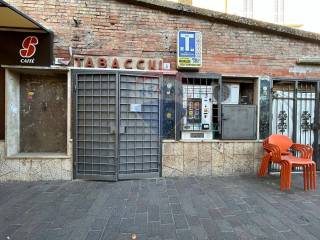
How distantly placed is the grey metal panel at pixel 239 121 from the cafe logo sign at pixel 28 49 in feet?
14.1

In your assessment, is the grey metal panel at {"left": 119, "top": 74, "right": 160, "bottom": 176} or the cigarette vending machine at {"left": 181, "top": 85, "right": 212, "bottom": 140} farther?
the cigarette vending machine at {"left": 181, "top": 85, "right": 212, "bottom": 140}

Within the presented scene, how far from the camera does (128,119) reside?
531 centimetres

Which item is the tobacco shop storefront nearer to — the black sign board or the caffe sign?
the black sign board

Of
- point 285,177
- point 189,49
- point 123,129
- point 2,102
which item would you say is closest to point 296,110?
point 285,177

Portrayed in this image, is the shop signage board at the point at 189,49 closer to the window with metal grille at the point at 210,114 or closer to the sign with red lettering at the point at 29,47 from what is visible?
the window with metal grille at the point at 210,114

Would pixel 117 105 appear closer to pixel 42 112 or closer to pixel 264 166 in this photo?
pixel 42 112

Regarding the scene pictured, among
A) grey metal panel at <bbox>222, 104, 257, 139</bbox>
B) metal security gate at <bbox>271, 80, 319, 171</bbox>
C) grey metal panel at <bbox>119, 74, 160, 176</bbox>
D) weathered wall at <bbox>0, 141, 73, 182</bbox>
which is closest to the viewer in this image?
weathered wall at <bbox>0, 141, 73, 182</bbox>

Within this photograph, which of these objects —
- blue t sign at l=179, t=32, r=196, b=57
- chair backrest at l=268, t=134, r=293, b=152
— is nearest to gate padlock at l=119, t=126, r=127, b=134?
blue t sign at l=179, t=32, r=196, b=57

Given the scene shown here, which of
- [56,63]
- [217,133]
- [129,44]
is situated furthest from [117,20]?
[217,133]

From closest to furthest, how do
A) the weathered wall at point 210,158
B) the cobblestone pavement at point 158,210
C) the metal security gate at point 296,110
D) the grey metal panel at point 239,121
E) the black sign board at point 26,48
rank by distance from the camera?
the cobblestone pavement at point 158,210 → the black sign board at point 26,48 → the weathered wall at point 210,158 → the grey metal panel at point 239,121 → the metal security gate at point 296,110

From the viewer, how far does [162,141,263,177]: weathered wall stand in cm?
550

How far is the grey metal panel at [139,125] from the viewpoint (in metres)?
5.29

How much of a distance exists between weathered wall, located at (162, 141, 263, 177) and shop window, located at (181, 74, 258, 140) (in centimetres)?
21

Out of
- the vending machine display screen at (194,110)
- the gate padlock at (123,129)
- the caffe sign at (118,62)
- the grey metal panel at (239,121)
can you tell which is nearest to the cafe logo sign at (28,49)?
the caffe sign at (118,62)
